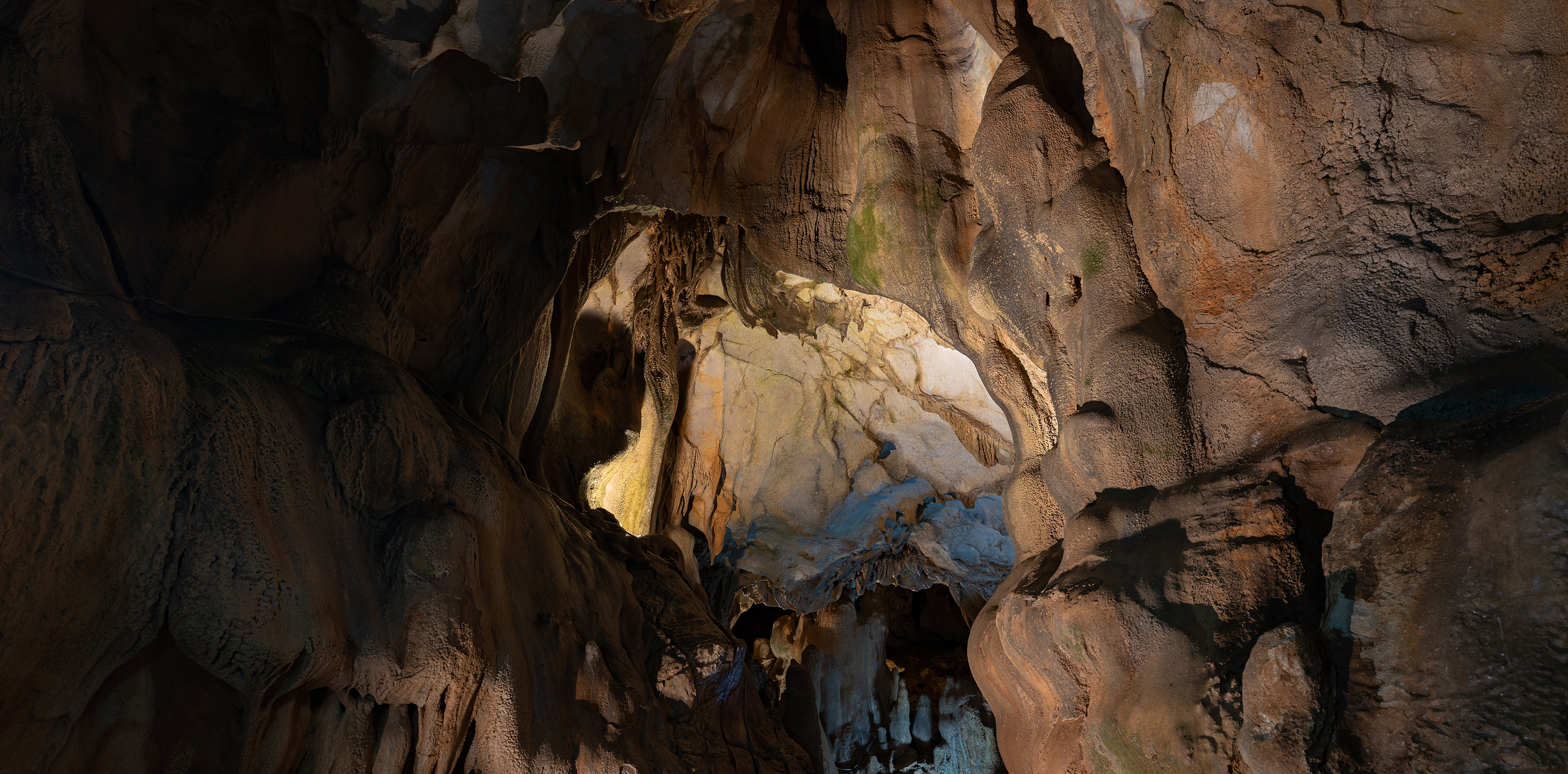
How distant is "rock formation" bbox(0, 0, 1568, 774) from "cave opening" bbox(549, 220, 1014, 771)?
0.67ft

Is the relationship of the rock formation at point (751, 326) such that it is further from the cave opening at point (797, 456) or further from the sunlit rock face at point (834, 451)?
the sunlit rock face at point (834, 451)

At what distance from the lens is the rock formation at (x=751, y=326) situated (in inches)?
88.7

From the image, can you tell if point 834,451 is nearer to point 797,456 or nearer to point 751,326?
point 797,456

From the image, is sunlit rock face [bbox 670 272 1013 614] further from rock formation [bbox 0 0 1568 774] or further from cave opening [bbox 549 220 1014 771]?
rock formation [bbox 0 0 1568 774]

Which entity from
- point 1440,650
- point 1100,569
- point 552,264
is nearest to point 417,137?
point 552,264

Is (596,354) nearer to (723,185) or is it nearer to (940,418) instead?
(723,185)

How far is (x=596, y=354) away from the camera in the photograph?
23.9ft

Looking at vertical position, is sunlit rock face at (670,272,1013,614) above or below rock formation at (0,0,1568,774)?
below

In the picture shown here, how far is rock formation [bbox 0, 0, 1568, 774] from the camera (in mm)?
2254

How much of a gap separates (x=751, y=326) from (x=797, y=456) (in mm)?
2317

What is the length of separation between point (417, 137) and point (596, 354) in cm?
275

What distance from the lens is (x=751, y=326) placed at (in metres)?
6.85

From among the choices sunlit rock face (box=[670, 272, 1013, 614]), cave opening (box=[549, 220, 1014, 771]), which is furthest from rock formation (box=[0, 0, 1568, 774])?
sunlit rock face (box=[670, 272, 1013, 614])

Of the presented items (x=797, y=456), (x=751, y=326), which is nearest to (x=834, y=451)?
(x=797, y=456)
